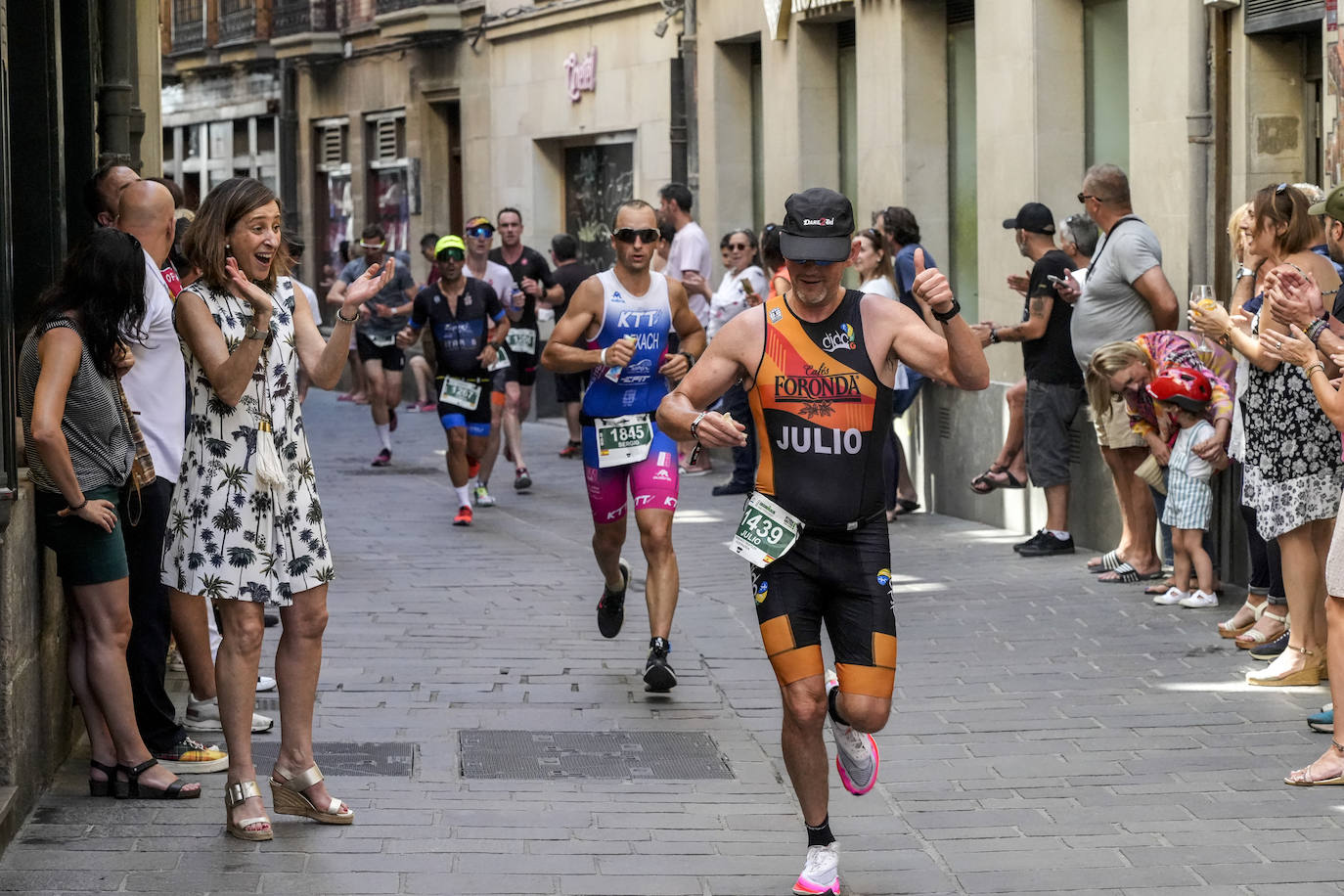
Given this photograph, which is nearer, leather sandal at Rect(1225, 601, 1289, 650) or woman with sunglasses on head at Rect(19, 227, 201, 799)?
woman with sunglasses on head at Rect(19, 227, 201, 799)

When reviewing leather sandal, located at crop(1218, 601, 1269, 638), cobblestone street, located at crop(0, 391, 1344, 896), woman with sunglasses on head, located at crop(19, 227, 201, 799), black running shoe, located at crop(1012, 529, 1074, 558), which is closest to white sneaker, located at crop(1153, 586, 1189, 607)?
cobblestone street, located at crop(0, 391, 1344, 896)

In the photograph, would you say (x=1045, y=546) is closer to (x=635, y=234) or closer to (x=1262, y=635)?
(x=1262, y=635)

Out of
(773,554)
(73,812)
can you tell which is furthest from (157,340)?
(773,554)

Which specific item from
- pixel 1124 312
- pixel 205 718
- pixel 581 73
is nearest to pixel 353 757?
pixel 205 718

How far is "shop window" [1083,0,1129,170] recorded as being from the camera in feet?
46.2

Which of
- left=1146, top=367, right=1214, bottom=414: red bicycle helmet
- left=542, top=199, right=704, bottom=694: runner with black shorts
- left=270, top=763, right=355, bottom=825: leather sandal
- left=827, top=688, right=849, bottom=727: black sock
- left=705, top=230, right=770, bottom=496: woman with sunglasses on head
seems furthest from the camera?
left=705, top=230, right=770, bottom=496: woman with sunglasses on head

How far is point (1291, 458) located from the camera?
27.5 ft

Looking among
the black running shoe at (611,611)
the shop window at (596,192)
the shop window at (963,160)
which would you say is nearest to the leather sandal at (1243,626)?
the black running shoe at (611,611)

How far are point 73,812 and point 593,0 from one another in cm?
1889

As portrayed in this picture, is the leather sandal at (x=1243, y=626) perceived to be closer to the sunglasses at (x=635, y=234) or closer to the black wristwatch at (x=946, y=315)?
the sunglasses at (x=635, y=234)

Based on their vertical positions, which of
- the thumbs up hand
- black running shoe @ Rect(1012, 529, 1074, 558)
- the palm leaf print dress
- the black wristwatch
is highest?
the thumbs up hand

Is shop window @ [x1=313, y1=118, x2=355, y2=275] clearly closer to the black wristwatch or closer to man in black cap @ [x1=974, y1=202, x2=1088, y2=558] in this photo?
man in black cap @ [x1=974, y1=202, x2=1088, y2=558]

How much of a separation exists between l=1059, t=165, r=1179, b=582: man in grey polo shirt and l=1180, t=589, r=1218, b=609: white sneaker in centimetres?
79

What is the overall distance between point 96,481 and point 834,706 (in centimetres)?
245
